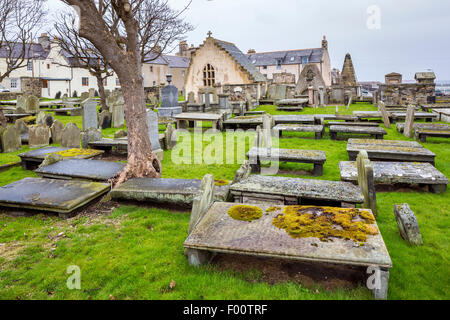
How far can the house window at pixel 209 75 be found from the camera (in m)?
28.9

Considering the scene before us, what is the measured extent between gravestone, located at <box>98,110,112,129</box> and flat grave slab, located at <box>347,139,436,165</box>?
12805 millimetres

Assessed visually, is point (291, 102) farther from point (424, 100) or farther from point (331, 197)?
point (331, 197)

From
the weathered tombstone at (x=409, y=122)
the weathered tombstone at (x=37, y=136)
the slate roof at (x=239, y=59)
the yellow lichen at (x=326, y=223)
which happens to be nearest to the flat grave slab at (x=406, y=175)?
the yellow lichen at (x=326, y=223)

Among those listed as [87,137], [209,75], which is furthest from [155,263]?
[209,75]

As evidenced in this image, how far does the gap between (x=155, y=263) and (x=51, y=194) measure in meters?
Result: 3.23

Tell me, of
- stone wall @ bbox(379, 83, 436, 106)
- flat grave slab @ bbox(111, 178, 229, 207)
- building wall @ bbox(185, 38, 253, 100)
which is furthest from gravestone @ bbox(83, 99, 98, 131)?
stone wall @ bbox(379, 83, 436, 106)

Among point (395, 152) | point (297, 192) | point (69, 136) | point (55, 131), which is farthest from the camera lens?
point (55, 131)

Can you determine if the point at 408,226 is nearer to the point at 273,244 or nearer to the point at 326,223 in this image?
the point at 326,223

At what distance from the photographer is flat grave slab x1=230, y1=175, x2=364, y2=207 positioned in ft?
17.1

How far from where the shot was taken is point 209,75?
29.2 metres

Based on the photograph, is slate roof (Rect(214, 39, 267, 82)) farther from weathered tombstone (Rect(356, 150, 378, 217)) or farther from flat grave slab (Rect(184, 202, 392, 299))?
flat grave slab (Rect(184, 202, 392, 299))

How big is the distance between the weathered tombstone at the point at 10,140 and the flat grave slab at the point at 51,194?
5564mm

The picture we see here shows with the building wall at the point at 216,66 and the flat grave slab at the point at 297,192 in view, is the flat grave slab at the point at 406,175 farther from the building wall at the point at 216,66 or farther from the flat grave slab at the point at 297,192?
the building wall at the point at 216,66
